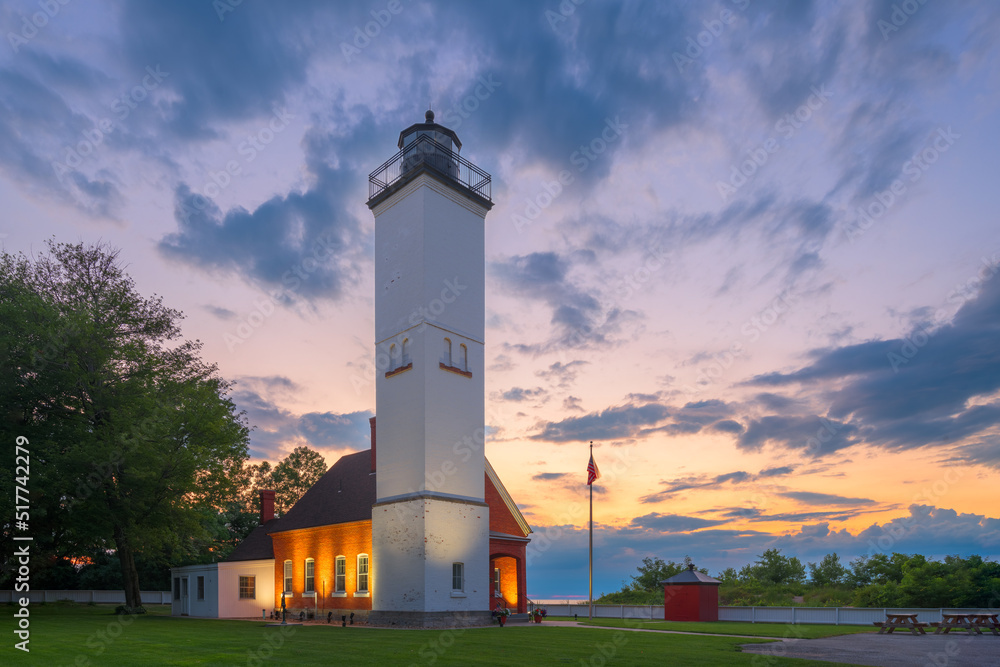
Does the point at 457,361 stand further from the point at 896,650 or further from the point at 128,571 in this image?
the point at 128,571

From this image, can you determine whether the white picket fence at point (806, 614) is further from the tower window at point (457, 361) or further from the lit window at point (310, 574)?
the tower window at point (457, 361)

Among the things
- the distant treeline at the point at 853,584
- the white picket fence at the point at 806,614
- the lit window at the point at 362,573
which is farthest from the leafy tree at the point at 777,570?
the lit window at the point at 362,573

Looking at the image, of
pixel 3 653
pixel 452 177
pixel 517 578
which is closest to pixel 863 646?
pixel 517 578

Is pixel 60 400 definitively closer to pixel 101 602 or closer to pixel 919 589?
pixel 101 602

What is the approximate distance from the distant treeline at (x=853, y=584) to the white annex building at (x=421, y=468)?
40.2 feet

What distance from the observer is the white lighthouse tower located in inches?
937

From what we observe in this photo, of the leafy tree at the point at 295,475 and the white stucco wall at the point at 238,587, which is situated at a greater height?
the leafy tree at the point at 295,475

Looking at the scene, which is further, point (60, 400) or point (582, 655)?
point (60, 400)

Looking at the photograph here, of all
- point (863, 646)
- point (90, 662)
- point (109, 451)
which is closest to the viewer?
point (90, 662)

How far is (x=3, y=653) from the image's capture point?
11.9 m

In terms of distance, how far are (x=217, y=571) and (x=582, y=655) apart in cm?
2531

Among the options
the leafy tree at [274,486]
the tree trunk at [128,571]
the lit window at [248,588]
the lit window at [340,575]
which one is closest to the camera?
the lit window at [340,575]

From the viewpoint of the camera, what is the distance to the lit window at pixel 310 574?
29.5 meters

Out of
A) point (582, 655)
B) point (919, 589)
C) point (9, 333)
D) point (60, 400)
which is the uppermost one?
point (9, 333)
